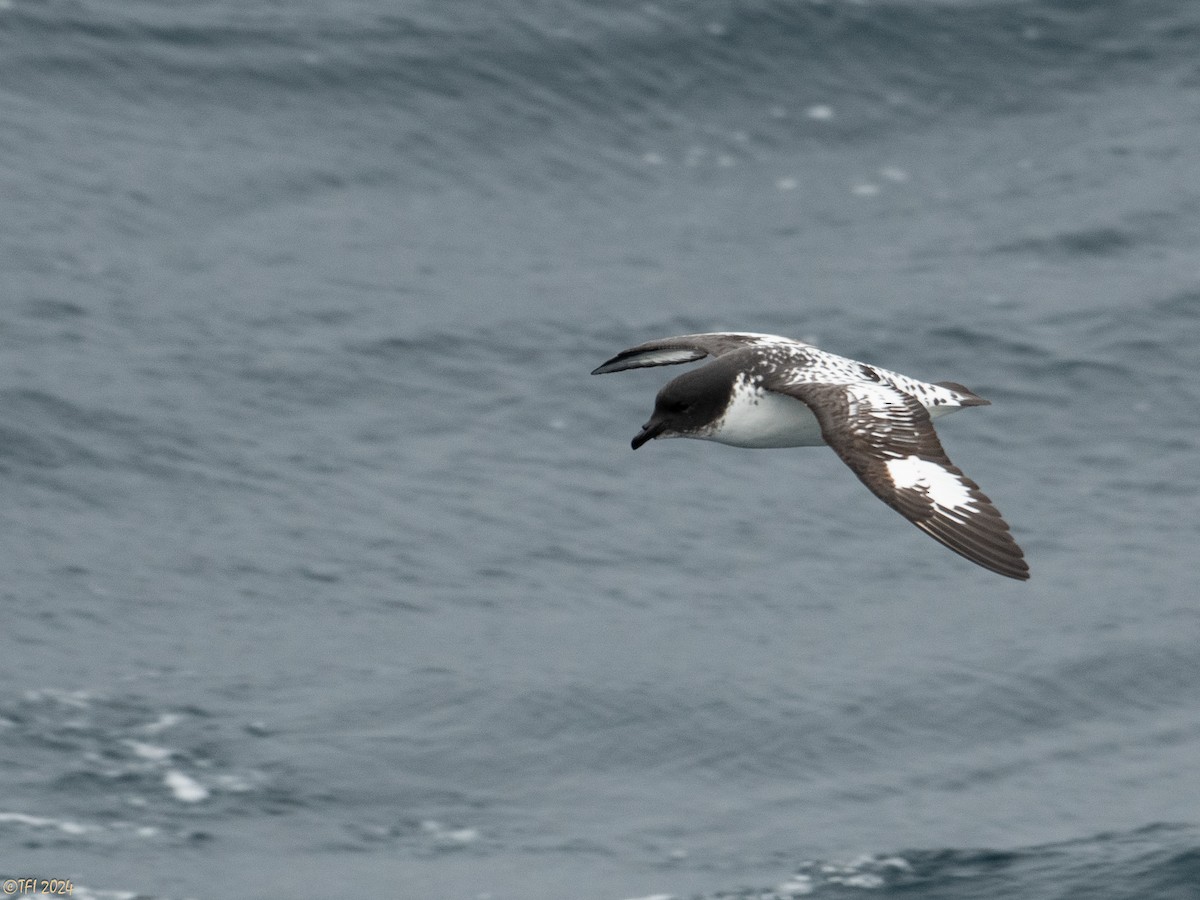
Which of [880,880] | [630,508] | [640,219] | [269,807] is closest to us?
[880,880]

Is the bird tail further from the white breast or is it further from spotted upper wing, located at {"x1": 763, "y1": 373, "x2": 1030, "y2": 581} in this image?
the white breast

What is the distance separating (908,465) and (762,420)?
52.5 inches

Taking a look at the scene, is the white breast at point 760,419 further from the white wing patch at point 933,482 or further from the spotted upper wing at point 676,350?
the spotted upper wing at point 676,350

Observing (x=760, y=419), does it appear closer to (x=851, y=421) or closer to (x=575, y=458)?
(x=851, y=421)

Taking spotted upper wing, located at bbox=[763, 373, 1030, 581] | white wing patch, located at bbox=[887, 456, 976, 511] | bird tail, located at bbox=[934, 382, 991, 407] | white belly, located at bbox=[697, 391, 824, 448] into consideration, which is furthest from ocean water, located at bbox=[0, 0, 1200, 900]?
white wing patch, located at bbox=[887, 456, 976, 511]

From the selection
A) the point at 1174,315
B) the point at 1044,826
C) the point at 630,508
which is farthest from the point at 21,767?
the point at 1174,315

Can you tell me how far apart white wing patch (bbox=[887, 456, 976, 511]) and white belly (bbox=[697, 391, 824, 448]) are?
3.51 feet

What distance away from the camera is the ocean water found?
57.5 feet

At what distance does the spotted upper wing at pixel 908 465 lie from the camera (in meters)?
11.1

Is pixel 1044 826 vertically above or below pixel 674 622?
below

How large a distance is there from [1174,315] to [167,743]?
12.0 m

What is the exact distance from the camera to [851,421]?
11961 millimetres

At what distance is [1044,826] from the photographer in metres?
17.2

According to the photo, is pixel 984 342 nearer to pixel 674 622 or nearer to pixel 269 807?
pixel 674 622
